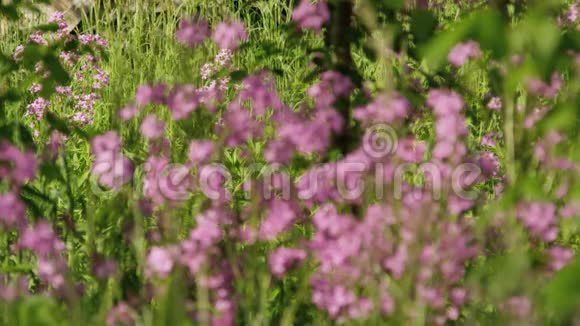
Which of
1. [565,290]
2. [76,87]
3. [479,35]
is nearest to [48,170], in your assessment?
[479,35]

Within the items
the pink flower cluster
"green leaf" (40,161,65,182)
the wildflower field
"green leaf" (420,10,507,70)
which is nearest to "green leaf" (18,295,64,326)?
the wildflower field

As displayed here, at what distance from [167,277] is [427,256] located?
0.63 metres

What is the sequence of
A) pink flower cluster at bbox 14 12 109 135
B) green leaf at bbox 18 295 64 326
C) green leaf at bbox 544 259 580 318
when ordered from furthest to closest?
pink flower cluster at bbox 14 12 109 135, green leaf at bbox 18 295 64 326, green leaf at bbox 544 259 580 318

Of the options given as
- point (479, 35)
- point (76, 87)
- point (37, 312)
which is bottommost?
point (37, 312)

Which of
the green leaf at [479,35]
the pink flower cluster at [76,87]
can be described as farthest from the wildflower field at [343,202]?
the pink flower cluster at [76,87]

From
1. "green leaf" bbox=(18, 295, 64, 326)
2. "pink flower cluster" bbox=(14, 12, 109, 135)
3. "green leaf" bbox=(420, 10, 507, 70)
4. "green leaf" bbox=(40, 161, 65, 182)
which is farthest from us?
"pink flower cluster" bbox=(14, 12, 109, 135)

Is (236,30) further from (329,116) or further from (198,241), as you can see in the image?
(198,241)

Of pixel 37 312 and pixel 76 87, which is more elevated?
pixel 76 87

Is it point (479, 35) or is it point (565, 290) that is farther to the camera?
point (479, 35)

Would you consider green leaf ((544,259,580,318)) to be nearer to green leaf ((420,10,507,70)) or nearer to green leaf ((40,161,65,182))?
green leaf ((420,10,507,70))

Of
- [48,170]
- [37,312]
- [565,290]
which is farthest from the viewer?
[48,170]

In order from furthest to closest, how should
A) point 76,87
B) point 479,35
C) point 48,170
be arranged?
point 76,87 → point 48,170 → point 479,35

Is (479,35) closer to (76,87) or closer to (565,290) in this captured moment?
(565,290)

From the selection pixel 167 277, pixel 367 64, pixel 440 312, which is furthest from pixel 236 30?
pixel 367 64
